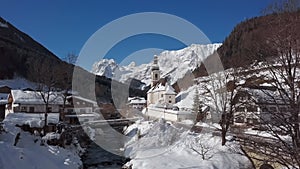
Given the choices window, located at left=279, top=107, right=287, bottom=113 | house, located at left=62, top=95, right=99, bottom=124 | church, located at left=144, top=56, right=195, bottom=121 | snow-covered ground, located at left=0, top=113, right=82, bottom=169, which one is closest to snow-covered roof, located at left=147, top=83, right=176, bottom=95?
church, located at left=144, top=56, right=195, bottom=121

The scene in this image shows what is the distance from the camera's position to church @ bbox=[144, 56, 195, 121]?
128 feet

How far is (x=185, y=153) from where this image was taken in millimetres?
21094

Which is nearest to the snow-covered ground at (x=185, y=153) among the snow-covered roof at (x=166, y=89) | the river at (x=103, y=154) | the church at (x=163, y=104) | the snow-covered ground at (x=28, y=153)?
the river at (x=103, y=154)

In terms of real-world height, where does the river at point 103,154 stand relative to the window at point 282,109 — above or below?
below

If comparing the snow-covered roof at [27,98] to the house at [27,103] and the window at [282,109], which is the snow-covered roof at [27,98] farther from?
the window at [282,109]

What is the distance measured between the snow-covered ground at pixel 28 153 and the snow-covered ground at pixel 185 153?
197 inches

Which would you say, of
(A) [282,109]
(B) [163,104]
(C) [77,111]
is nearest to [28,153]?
(A) [282,109]

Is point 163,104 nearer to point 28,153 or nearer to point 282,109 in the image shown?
point 28,153

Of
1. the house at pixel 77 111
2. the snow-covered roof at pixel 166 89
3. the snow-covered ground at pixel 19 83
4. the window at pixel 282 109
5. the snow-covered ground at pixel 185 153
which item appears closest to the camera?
the window at pixel 282 109

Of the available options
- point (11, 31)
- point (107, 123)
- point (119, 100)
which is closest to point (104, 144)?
point (107, 123)

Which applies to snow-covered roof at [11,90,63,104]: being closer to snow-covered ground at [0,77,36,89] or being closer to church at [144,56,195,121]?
church at [144,56,195,121]

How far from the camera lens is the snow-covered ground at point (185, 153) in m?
18.0

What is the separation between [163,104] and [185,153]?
36.3 metres

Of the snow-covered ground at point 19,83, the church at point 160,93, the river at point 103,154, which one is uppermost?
the snow-covered ground at point 19,83
